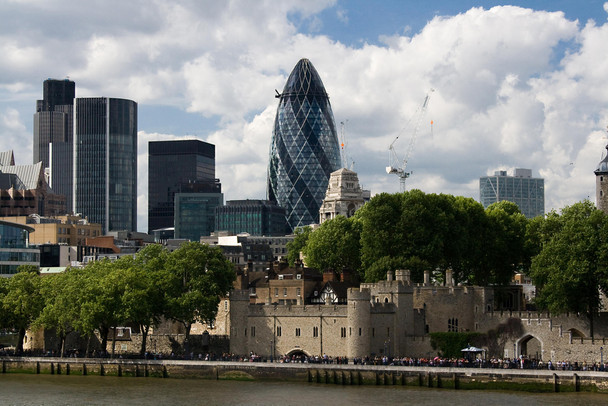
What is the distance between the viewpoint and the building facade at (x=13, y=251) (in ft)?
424

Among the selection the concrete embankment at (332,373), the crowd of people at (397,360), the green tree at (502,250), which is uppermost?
the green tree at (502,250)

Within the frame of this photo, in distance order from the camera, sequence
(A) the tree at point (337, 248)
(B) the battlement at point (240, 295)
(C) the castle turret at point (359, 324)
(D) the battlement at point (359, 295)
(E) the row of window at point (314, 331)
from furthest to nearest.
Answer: (A) the tree at point (337, 248), (B) the battlement at point (240, 295), (E) the row of window at point (314, 331), (D) the battlement at point (359, 295), (C) the castle turret at point (359, 324)

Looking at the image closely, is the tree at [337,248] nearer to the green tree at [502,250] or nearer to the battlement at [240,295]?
the green tree at [502,250]

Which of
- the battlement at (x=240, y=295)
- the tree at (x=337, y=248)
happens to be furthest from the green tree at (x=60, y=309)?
the tree at (x=337, y=248)

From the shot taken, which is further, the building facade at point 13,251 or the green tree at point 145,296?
the building facade at point 13,251

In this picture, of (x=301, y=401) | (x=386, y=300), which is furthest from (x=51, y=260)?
(x=301, y=401)

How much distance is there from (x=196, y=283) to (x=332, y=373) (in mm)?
18329

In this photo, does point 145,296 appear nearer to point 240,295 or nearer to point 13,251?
point 240,295

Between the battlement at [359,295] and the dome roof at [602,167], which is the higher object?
the dome roof at [602,167]

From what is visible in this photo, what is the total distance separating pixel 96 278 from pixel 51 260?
207 feet

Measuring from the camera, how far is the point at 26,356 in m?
101

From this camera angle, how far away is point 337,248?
126 meters

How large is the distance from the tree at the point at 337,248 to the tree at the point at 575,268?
95.7ft

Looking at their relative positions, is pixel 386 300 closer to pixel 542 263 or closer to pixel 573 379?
pixel 542 263
